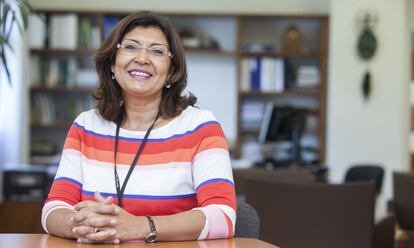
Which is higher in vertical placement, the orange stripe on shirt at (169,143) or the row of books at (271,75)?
the row of books at (271,75)

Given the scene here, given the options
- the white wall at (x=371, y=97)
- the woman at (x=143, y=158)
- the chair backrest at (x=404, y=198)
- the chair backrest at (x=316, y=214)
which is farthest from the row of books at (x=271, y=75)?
the woman at (x=143, y=158)

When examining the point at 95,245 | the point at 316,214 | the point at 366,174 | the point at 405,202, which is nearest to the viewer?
the point at 95,245

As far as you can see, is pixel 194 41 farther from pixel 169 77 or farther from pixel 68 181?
pixel 68 181

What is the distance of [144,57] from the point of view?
83.3 inches

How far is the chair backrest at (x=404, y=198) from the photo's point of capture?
4.18m

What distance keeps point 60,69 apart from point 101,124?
476cm

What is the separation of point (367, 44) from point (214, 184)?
506 centimetres

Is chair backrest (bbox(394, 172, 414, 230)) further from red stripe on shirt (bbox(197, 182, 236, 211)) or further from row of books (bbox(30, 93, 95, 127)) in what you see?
row of books (bbox(30, 93, 95, 127))

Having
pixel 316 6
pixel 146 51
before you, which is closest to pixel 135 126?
pixel 146 51

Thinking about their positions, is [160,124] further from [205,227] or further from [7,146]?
[7,146]

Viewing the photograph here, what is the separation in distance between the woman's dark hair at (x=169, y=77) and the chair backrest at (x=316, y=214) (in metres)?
1.03

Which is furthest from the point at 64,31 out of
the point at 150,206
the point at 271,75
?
the point at 150,206

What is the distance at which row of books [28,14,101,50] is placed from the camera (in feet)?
21.8

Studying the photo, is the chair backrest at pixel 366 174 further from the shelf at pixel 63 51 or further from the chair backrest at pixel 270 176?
the shelf at pixel 63 51
